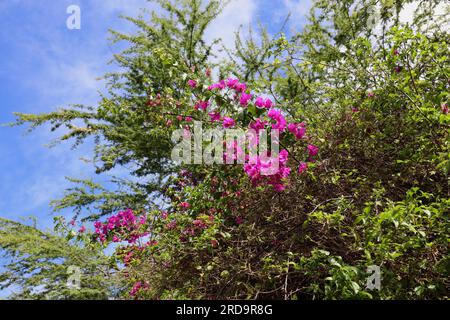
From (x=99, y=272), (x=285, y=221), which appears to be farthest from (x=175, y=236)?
(x=99, y=272)

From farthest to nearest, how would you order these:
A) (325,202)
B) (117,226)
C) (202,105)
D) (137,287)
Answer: (117,226)
(202,105)
(137,287)
(325,202)

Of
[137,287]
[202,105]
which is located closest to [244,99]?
[202,105]

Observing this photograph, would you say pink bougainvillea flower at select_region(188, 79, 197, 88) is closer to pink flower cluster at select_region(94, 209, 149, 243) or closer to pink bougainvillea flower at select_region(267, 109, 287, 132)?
pink bougainvillea flower at select_region(267, 109, 287, 132)

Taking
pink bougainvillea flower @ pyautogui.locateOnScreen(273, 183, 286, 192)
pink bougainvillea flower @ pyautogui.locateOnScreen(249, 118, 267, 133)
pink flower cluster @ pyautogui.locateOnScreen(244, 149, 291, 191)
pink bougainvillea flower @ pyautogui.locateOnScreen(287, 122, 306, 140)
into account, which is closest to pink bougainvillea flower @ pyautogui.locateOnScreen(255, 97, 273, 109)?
pink bougainvillea flower @ pyautogui.locateOnScreen(249, 118, 267, 133)

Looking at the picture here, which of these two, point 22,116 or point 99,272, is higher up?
point 22,116

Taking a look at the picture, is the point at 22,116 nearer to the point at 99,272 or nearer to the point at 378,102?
the point at 99,272

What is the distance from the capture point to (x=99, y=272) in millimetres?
4785

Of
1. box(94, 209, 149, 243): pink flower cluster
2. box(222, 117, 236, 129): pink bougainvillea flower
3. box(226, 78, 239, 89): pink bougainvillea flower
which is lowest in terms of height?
box(94, 209, 149, 243): pink flower cluster

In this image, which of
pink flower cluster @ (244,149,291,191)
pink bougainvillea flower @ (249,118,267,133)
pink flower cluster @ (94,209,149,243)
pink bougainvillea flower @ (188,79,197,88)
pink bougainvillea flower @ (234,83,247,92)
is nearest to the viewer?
pink flower cluster @ (244,149,291,191)

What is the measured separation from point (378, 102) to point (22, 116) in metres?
7.95

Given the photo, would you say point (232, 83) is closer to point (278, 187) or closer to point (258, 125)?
point (258, 125)

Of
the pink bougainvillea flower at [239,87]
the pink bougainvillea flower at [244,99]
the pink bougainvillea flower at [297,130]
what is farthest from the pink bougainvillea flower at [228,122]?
the pink bougainvillea flower at [297,130]

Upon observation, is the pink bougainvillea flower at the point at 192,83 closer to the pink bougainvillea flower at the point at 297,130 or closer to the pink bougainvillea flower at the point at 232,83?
the pink bougainvillea flower at the point at 232,83
